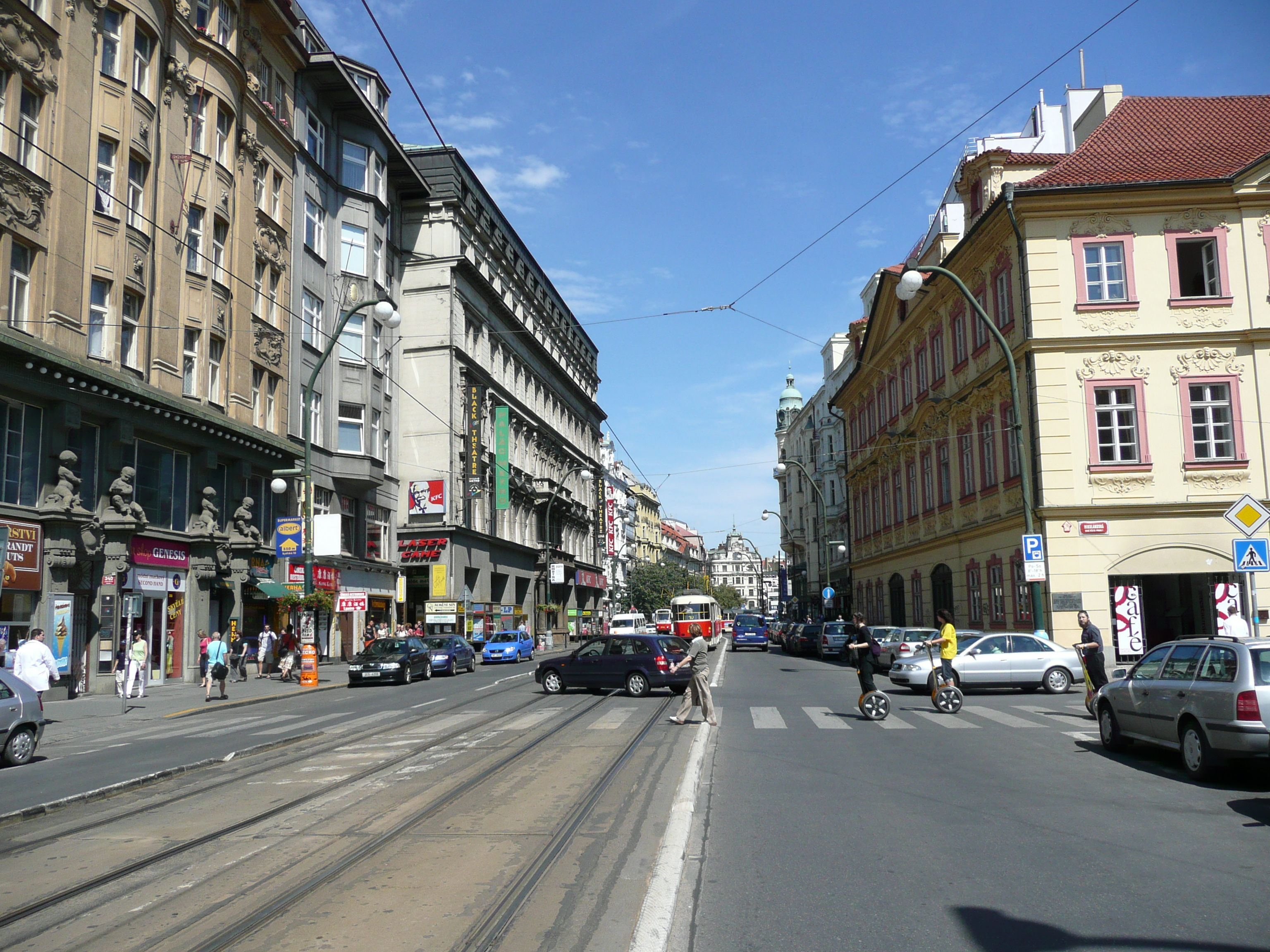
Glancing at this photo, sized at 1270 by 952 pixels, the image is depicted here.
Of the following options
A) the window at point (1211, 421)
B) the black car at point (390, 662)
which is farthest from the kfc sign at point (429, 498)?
the window at point (1211, 421)

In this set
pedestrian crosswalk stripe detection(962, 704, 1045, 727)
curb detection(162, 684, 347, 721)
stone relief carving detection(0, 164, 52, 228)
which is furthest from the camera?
stone relief carving detection(0, 164, 52, 228)

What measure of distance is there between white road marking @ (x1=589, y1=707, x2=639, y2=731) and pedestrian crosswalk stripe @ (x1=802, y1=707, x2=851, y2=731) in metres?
3.12

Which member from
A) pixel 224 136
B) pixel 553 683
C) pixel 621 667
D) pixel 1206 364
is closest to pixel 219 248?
pixel 224 136

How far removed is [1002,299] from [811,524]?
5636 centimetres

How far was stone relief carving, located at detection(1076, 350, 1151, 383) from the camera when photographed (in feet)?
94.8

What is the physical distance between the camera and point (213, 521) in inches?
1243

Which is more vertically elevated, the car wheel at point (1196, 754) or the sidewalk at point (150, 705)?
the car wheel at point (1196, 754)

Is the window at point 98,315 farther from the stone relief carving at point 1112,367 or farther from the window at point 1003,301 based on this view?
the stone relief carving at point 1112,367

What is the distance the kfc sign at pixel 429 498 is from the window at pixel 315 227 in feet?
40.9

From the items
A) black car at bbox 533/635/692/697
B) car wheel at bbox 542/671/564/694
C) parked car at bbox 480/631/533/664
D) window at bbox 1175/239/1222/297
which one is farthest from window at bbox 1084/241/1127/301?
parked car at bbox 480/631/533/664

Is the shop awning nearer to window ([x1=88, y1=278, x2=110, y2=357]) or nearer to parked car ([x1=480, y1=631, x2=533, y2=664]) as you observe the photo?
window ([x1=88, y1=278, x2=110, y2=357])

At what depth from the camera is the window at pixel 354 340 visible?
4338cm

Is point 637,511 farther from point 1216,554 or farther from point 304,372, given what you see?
point 1216,554

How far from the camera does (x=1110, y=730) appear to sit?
42.7 feet
